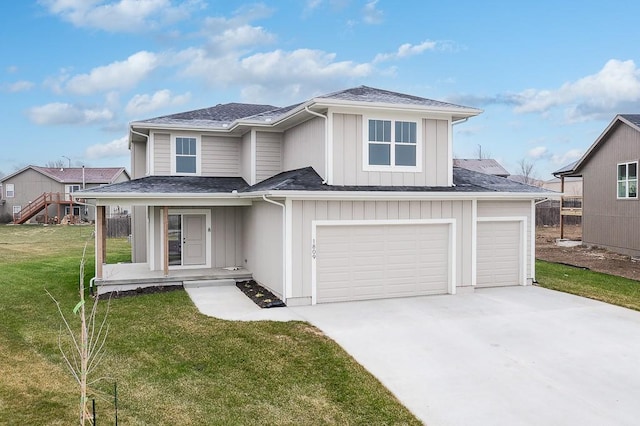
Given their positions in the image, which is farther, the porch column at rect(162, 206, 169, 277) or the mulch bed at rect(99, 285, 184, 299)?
the porch column at rect(162, 206, 169, 277)

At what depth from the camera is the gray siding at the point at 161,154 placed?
14.5 m

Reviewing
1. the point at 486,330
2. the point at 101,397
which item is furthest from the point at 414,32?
the point at 101,397

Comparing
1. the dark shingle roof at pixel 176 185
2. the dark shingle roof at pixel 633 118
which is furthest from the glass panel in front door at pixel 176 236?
the dark shingle roof at pixel 633 118

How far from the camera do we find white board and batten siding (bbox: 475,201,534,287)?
12.2 metres

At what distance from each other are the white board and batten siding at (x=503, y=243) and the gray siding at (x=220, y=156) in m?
7.63

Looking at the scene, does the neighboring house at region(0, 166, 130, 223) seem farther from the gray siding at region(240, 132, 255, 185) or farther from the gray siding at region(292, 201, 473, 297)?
the gray siding at region(292, 201, 473, 297)

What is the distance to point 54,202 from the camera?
135 feet

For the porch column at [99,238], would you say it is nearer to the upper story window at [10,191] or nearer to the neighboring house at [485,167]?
the neighboring house at [485,167]

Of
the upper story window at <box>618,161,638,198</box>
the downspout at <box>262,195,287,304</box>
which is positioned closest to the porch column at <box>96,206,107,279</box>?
the downspout at <box>262,195,287,304</box>

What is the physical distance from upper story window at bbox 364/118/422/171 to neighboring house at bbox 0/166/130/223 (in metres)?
37.6

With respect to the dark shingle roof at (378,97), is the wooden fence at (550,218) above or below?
below

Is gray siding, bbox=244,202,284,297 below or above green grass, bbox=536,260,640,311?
above

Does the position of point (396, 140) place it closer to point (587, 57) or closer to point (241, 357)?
point (241, 357)

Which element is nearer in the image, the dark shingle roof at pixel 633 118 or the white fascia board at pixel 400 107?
Result: the white fascia board at pixel 400 107
